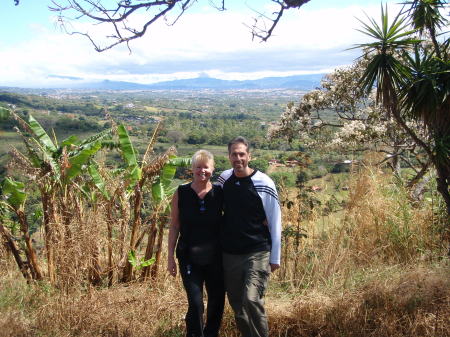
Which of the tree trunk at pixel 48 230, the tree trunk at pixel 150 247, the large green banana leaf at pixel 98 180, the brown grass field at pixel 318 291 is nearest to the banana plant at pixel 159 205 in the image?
the tree trunk at pixel 150 247

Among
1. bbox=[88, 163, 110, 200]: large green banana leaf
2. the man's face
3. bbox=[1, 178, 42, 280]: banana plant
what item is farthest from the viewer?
bbox=[88, 163, 110, 200]: large green banana leaf

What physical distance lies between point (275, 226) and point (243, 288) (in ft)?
1.62

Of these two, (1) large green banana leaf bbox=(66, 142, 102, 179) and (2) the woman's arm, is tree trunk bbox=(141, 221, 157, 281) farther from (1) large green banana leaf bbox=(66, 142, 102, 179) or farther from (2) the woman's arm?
(2) the woman's arm

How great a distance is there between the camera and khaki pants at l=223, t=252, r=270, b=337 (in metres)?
2.84

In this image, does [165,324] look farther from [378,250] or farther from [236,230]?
[378,250]

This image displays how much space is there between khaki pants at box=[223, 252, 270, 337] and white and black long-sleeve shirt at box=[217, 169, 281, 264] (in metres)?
0.06

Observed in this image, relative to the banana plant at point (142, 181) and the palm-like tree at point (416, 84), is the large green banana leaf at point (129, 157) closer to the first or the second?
the banana plant at point (142, 181)

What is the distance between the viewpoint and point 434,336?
9.97 ft

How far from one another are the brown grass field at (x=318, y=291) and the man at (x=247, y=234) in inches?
26.4

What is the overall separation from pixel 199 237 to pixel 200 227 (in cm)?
7

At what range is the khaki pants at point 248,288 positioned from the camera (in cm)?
284

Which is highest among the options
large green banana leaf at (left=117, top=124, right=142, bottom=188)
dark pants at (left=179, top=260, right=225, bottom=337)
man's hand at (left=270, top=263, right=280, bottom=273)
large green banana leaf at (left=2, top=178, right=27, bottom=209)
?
large green banana leaf at (left=117, top=124, right=142, bottom=188)

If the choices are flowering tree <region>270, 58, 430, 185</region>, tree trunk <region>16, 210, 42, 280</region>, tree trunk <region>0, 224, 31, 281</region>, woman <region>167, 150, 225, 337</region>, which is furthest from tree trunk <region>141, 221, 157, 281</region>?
flowering tree <region>270, 58, 430, 185</region>

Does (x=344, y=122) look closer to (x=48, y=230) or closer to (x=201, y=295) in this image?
(x=48, y=230)
